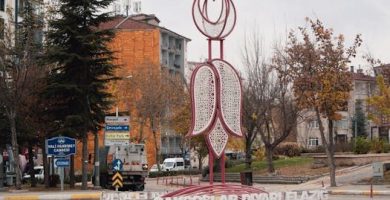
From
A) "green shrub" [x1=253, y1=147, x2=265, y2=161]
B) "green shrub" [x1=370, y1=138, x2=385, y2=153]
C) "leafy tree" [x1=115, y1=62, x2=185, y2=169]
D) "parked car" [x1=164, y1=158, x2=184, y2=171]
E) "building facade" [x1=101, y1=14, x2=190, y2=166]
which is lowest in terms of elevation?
"parked car" [x1=164, y1=158, x2=184, y2=171]

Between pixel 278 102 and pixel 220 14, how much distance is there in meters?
31.2

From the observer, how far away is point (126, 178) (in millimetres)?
40062

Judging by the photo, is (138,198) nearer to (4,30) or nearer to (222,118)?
(222,118)

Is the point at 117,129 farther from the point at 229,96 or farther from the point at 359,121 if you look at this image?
the point at 359,121

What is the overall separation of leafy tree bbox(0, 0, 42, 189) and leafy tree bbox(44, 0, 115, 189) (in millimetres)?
1091

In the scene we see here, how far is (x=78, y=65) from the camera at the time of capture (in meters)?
39.9

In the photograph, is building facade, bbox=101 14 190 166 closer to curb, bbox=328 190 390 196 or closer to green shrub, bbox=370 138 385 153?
green shrub, bbox=370 138 385 153

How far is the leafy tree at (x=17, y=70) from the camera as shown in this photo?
39.2 m

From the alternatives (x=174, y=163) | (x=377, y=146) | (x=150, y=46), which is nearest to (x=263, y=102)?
(x=377, y=146)

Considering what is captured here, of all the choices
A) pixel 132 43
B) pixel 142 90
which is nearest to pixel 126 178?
pixel 142 90

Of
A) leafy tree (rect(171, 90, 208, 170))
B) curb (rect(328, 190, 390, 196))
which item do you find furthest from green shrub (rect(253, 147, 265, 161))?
curb (rect(328, 190, 390, 196))

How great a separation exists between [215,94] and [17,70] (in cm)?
2266

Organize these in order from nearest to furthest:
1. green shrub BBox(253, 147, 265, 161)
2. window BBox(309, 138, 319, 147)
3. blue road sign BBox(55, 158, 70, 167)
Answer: blue road sign BBox(55, 158, 70, 167) < green shrub BBox(253, 147, 265, 161) < window BBox(309, 138, 319, 147)

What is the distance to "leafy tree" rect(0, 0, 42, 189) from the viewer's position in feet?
128
